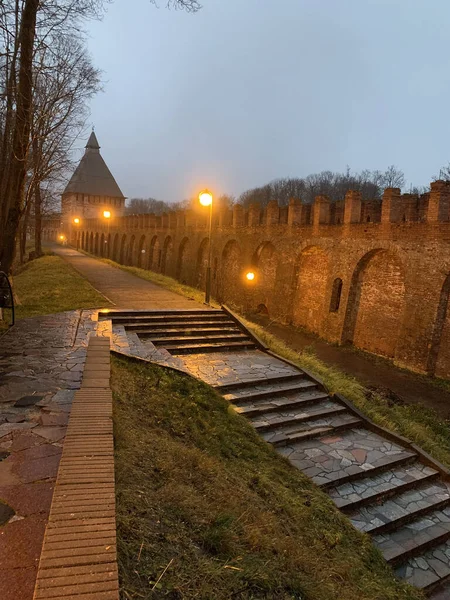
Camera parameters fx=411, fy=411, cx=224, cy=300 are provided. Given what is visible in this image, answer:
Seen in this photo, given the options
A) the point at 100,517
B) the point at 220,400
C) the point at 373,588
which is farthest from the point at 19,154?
the point at 373,588

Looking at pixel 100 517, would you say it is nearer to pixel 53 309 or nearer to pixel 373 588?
pixel 373 588

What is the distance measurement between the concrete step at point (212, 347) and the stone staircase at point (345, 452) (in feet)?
0.08

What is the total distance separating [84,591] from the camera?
6.19 ft

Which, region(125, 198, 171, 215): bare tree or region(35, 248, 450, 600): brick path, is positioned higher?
region(125, 198, 171, 215): bare tree

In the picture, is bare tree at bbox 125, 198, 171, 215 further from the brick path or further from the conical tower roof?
the brick path

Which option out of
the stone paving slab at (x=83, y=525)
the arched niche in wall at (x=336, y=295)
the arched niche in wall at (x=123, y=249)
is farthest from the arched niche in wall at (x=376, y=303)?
the arched niche in wall at (x=123, y=249)

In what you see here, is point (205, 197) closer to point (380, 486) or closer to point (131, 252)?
point (380, 486)

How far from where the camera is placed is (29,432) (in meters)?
4.31

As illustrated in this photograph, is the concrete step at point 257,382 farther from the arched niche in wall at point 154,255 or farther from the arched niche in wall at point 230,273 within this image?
the arched niche in wall at point 154,255

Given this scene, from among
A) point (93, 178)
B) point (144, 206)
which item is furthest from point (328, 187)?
point (144, 206)

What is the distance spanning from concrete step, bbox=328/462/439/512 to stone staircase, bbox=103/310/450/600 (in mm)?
16

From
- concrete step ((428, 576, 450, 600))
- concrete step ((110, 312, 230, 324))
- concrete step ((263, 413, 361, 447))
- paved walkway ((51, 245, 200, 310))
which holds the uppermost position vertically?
paved walkway ((51, 245, 200, 310))

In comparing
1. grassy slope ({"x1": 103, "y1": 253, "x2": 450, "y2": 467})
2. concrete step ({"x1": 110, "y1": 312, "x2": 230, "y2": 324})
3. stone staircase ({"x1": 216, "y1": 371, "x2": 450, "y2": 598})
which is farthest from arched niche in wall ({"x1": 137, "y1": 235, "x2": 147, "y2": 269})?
stone staircase ({"x1": 216, "y1": 371, "x2": 450, "y2": 598})

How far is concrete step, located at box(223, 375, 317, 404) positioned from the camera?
295 inches
